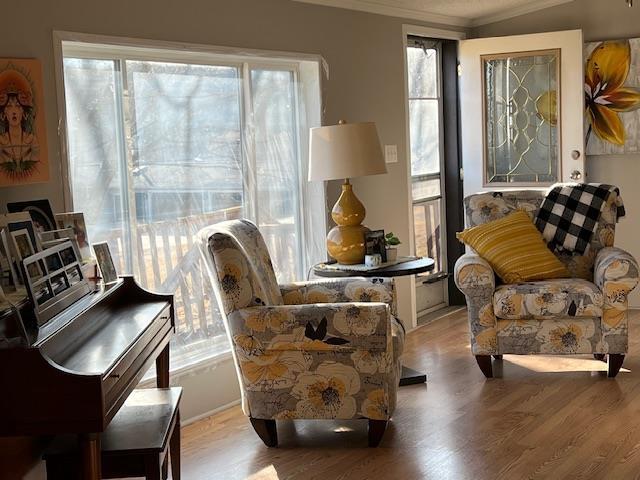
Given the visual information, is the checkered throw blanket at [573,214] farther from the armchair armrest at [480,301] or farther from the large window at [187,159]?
the large window at [187,159]

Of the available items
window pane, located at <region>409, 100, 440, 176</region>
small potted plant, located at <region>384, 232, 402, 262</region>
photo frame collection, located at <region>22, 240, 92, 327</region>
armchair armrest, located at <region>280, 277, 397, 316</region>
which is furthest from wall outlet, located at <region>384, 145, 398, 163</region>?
photo frame collection, located at <region>22, 240, 92, 327</region>

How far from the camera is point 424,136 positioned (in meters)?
6.50

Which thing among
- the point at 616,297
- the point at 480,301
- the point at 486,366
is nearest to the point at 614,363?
the point at 616,297

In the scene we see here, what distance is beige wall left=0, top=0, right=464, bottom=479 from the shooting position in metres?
3.46

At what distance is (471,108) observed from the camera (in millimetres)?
6512

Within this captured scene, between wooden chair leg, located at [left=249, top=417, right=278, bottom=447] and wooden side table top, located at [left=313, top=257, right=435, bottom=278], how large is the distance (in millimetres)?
892

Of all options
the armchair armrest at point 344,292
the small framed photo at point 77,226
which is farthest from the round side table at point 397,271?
the small framed photo at point 77,226

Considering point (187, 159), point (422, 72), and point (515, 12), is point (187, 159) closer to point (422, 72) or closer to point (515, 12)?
point (422, 72)

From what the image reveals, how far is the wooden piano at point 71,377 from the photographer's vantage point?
226 cm

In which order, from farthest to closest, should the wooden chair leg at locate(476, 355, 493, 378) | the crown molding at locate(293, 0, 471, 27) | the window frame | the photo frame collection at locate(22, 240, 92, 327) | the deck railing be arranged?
1. the window frame
2. the crown molding at locate(293, 0, 471, 27)
3. the wooden chair leg at locate(476, 355, 493, 378)
4. the deck railing
5. the photo frame collection at locate(22, 240, 92, 327)

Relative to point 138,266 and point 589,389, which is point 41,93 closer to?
point 138,266

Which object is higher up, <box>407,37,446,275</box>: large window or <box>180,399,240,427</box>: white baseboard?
<box>407,37,446,275</box>: large window

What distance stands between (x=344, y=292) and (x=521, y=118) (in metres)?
2.88

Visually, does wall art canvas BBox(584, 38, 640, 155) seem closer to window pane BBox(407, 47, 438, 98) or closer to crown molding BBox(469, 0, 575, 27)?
crown molding BBox(469, 0, 575, 27)
